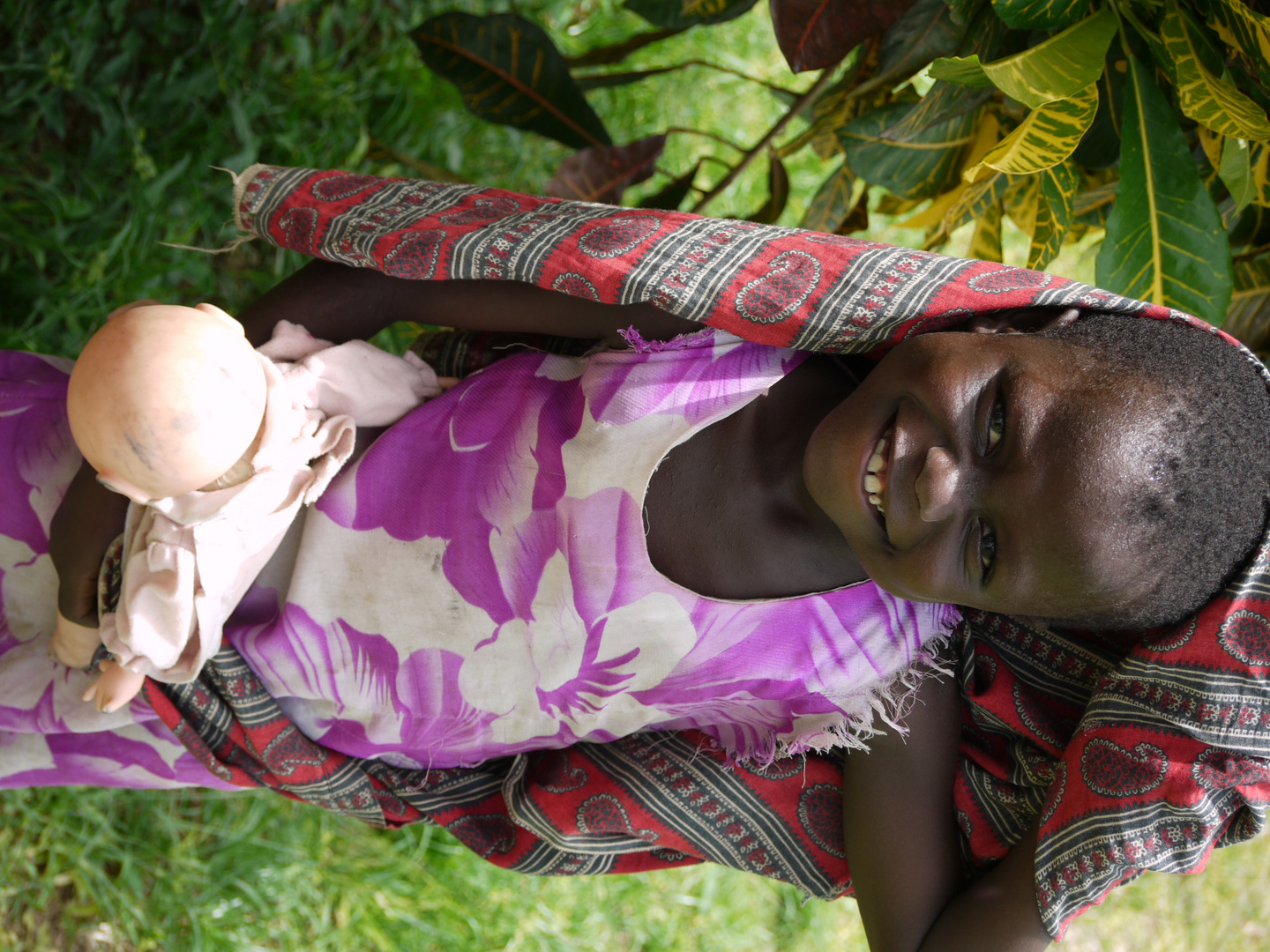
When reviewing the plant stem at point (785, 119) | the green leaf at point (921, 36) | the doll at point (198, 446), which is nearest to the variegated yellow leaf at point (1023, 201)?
the green leaf at point (921, 36)

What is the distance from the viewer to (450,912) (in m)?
2.00

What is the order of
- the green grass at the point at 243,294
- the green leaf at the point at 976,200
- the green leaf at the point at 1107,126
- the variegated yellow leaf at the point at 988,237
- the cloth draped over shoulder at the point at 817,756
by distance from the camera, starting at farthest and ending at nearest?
the green grass at the point at 243,294, the variegated yellow leaf at the point at 988,237, the green leaf at the point at 976,200, the green leaf at the point at 1107,126, the cloth draped over shoulder at the point at 817,756

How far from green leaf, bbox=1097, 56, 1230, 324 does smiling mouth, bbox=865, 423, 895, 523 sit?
43 centimetres

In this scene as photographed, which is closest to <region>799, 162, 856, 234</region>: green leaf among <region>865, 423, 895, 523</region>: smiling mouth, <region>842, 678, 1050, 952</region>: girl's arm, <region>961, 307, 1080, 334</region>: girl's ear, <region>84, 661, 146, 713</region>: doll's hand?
<region>961, 307, 1080, 334</region>: girl's ear

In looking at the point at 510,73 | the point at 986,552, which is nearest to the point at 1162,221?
the point at 986,552

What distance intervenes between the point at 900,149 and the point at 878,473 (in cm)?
65

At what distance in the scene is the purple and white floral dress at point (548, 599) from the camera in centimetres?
108

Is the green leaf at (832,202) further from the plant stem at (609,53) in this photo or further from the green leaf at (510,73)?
the plant stem at (609,53)

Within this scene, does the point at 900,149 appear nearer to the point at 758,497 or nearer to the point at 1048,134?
the point at 1048,134

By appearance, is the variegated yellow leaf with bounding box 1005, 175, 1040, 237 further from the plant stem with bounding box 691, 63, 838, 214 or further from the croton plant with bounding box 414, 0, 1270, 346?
the plant stem with bounding box 691, 63, 838, 214

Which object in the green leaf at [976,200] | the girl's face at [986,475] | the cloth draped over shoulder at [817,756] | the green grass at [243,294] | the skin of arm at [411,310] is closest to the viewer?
the girl's face at [986,475]

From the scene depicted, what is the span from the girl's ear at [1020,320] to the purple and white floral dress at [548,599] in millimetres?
227

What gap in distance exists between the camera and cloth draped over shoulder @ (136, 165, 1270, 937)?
101 centimetres

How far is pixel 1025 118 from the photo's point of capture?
1104mm
